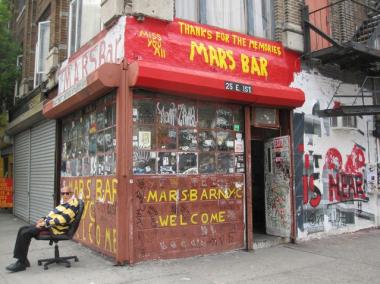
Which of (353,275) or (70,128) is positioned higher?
(70,128)

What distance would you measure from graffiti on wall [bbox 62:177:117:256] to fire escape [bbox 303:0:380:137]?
17.3ft

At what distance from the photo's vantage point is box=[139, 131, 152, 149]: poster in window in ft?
24.7

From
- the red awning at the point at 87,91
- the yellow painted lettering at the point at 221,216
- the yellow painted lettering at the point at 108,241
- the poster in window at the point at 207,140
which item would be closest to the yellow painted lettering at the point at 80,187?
the red awning at the point at 87,91

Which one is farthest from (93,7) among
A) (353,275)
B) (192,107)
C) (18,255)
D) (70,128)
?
(353,275)

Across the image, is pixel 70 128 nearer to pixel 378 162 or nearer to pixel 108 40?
pixel 108 40

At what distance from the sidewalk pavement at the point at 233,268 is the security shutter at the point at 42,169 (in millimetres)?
2721

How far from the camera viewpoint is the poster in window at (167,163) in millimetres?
7727

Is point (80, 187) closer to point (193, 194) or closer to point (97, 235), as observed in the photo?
point (97, 235)

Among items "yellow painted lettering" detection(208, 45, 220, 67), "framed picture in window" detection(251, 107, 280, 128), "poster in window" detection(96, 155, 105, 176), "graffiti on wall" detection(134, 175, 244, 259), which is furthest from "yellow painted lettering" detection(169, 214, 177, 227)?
"yellow painted lettering" detection(208, 45, 220, 67)

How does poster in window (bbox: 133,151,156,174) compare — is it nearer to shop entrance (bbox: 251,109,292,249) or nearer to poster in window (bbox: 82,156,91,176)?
poster in window (bbox: 82,156,91,176)

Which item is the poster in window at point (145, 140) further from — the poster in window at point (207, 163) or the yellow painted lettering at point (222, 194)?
the yellow painted lettering at point (222, 194)

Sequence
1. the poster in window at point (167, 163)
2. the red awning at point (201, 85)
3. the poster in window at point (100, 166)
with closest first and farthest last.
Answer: the red awning at point (201, 85), the poster in window at point (167, 163), the poster in window at point (100, 166)

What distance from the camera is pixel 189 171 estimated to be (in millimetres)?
8055

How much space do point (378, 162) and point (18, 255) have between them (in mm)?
9042
